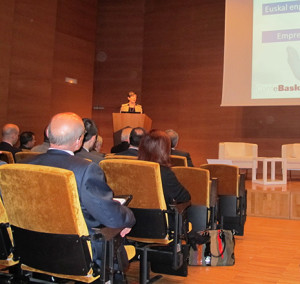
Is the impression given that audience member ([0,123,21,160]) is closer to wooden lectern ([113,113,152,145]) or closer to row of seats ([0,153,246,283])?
row of seats ([0,153,246,283])

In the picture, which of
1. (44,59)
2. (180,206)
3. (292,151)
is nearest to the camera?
(180,206)

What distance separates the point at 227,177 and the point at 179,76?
583 cm

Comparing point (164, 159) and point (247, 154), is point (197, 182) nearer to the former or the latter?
point (164, 159)

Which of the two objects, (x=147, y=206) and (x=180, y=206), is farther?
(x=180, y=206)

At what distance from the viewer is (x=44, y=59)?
8.81 metres

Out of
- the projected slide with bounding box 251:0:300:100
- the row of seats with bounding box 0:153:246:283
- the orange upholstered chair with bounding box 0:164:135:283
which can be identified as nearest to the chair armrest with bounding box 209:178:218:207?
the row of seats with bounding box 0:153:246:283

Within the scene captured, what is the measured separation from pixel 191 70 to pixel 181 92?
0.58 meters

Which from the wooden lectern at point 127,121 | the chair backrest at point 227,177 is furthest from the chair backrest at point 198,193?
the wooden lectern at point 127,121

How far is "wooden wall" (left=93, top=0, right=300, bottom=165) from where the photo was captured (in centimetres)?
895

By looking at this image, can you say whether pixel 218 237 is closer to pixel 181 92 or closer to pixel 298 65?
pixel 298 65

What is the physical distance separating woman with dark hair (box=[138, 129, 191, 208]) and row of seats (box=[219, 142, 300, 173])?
471 centimetres

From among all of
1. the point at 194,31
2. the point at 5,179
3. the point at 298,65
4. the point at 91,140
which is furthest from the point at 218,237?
the point at 194,31

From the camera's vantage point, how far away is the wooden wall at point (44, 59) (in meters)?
8.07

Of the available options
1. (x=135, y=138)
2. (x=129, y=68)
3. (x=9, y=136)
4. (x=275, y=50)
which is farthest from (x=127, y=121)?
(x=135, y=138)
